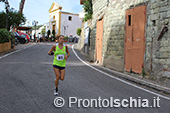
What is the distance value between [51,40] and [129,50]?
34219 millimetres

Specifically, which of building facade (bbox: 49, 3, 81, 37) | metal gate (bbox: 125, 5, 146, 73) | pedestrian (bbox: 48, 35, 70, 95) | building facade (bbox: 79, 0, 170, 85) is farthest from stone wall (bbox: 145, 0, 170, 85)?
building facade (bbox: 49, 3, 81, 37)

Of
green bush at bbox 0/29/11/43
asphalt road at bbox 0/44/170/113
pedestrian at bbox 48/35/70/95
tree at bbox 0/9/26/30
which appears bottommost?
asphalt road at bbox 0/44/170/113

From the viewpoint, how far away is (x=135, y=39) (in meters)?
11.1

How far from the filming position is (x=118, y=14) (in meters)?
13.2

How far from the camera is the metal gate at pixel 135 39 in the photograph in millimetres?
10469

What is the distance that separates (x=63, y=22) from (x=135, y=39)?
178 ft

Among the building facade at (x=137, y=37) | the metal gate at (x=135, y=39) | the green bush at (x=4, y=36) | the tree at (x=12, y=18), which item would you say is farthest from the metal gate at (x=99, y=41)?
the tree at (x=12, y=18)

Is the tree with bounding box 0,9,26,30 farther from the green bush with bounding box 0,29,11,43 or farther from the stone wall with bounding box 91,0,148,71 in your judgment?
the stone wall with bounding box 91,0,148,71

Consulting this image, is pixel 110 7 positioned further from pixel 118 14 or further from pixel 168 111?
pixel 168 111

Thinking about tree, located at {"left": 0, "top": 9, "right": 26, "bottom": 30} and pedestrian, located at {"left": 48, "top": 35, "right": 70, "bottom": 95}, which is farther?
tree, located at {"left": 0, "top": 9, "right": 26, "bottom": 30}

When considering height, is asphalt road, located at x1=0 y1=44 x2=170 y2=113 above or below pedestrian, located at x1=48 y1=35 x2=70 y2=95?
below

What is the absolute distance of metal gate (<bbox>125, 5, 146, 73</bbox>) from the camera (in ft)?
34.3

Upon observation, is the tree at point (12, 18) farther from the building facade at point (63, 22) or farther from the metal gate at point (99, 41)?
the building facade at point (63, 22)

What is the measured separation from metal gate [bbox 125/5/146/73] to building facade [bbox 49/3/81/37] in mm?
52647
